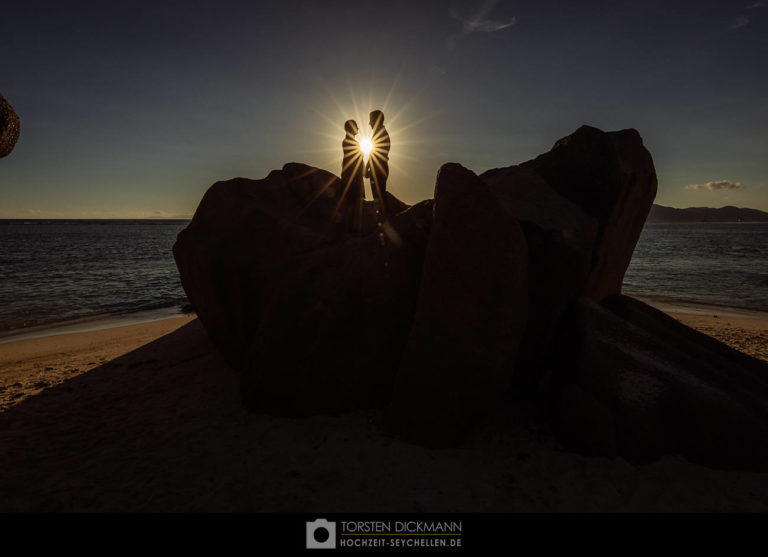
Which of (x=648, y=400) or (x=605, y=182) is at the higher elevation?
(x=605, y=182)

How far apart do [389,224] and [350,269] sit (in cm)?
103

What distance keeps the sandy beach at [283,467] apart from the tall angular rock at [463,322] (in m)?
0.46

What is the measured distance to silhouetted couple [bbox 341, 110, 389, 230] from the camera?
826cm

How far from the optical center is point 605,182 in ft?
21.2

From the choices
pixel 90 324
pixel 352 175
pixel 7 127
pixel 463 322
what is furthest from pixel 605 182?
pixel 90 324

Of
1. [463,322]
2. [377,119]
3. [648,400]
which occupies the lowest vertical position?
[648,400]

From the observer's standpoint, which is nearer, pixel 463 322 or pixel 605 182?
pixel 463 322

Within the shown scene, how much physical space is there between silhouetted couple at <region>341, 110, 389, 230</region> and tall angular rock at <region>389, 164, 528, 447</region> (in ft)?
11.0

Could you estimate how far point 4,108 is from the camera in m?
2.50

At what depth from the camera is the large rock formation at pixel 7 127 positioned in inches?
98.3

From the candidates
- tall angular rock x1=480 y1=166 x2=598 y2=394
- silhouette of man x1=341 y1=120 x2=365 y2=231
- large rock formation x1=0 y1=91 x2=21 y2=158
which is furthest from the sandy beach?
silhouette of man x1=341 y1=120 x2=365 y2=231

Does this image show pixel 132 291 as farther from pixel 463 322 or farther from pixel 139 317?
pixel 463 322

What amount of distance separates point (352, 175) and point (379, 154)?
2.40ft

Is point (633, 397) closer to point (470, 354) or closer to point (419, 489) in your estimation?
point (470, 354)
